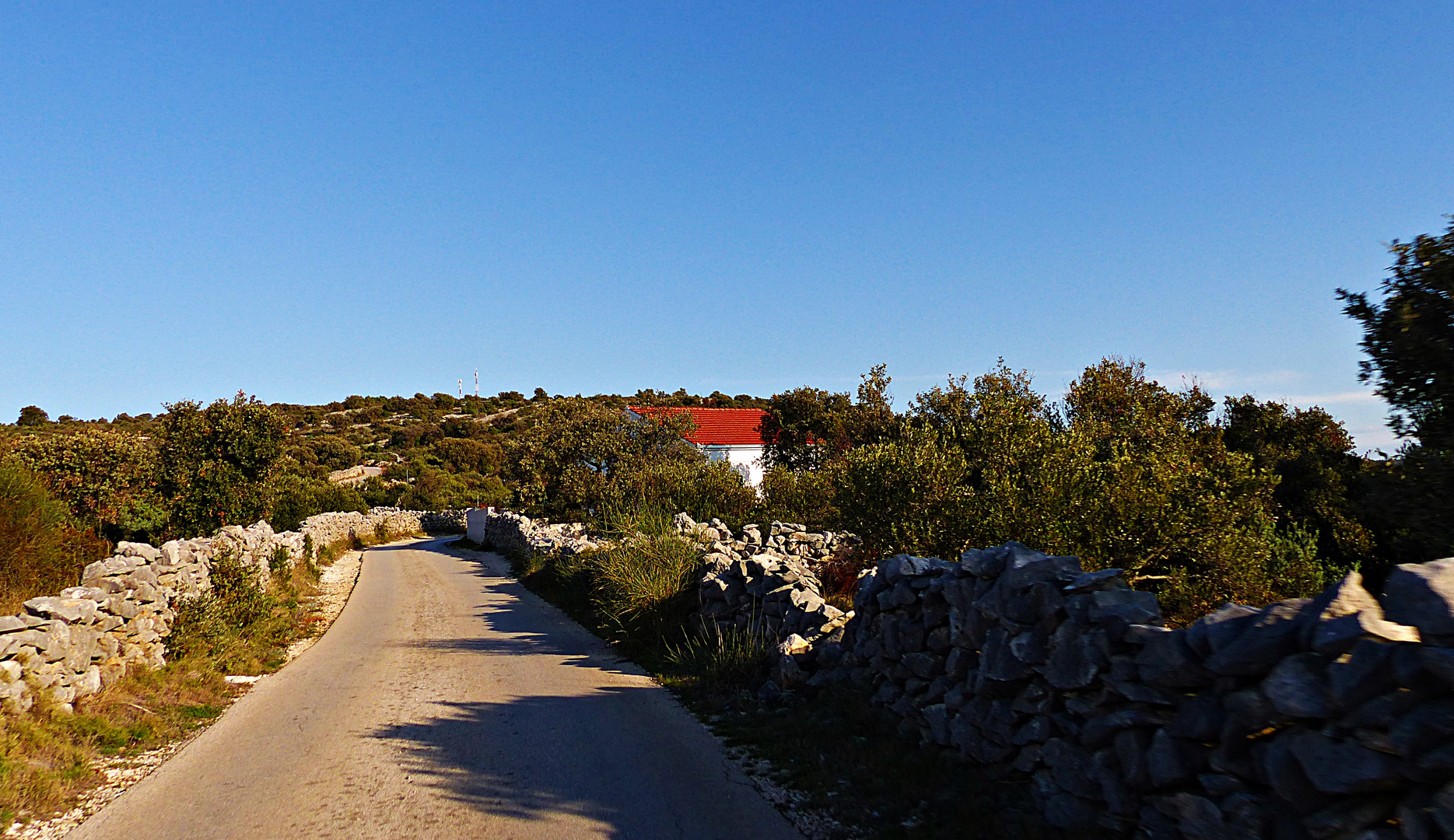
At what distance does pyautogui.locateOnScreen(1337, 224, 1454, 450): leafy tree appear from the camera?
5.37 metres

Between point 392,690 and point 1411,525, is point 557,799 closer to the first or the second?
point 392,690

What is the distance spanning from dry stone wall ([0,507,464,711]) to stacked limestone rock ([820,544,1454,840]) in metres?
9.41

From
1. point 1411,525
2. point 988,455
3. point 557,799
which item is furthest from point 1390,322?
point 557,799

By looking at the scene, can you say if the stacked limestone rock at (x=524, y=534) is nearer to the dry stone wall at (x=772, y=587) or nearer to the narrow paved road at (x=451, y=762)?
the dry stone wall at (x=772, y=587)

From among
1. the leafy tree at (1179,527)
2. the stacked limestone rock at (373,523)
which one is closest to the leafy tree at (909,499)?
the leafy tree at (1179,527)

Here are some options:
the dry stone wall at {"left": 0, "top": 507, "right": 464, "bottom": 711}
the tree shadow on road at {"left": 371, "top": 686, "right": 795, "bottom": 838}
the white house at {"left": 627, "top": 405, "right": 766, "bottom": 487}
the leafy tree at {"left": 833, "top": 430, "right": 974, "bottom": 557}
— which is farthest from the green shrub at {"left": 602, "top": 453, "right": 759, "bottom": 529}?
the white house at {"left": 627, "top": 405, "right": 766, "bottom": 487}

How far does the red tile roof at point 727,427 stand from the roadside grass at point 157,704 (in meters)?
28.1

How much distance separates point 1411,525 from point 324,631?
1836 centimetres

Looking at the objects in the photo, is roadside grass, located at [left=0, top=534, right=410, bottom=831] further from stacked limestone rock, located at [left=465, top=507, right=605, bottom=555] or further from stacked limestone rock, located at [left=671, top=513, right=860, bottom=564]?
stacked limestone rock, located at [left=671, top=513, right=860, bottom=564]

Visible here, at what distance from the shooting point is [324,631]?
16.6 m

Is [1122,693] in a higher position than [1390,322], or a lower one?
lower

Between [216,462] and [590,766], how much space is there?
21.9m

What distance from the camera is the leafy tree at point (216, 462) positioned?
74.6 feet

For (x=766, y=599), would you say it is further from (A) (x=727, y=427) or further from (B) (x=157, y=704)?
(A) (x=727, y=427)
